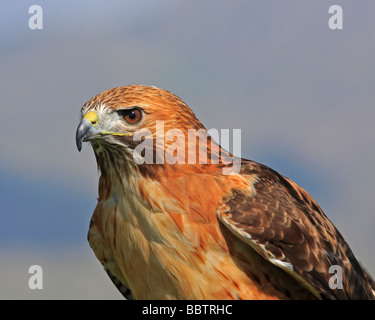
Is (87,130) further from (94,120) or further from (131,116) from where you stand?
(131,116)

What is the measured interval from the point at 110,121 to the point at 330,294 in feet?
A: 9.48

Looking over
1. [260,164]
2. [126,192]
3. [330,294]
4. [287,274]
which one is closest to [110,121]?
[126,192]

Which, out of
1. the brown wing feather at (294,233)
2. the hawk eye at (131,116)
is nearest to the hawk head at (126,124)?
the hawk eye at (131,116)

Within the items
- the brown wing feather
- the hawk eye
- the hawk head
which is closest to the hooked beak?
the hawk head

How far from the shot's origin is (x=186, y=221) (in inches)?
210

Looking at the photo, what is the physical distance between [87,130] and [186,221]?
4.55ft

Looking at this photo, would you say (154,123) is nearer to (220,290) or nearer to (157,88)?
(157,88)

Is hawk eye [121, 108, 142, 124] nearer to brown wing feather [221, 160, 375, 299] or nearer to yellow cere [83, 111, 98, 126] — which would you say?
yellow cere [83, 111, 98, 126]

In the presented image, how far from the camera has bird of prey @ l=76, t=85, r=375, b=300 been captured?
5285 mm

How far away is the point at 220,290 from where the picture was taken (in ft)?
17.1

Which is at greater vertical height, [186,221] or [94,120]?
[94,120]

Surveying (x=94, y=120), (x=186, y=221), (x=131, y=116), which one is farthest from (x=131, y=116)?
(x=186, y=221)

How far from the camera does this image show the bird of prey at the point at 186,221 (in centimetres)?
529

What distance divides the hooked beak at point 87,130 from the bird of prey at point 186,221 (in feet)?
0.03
